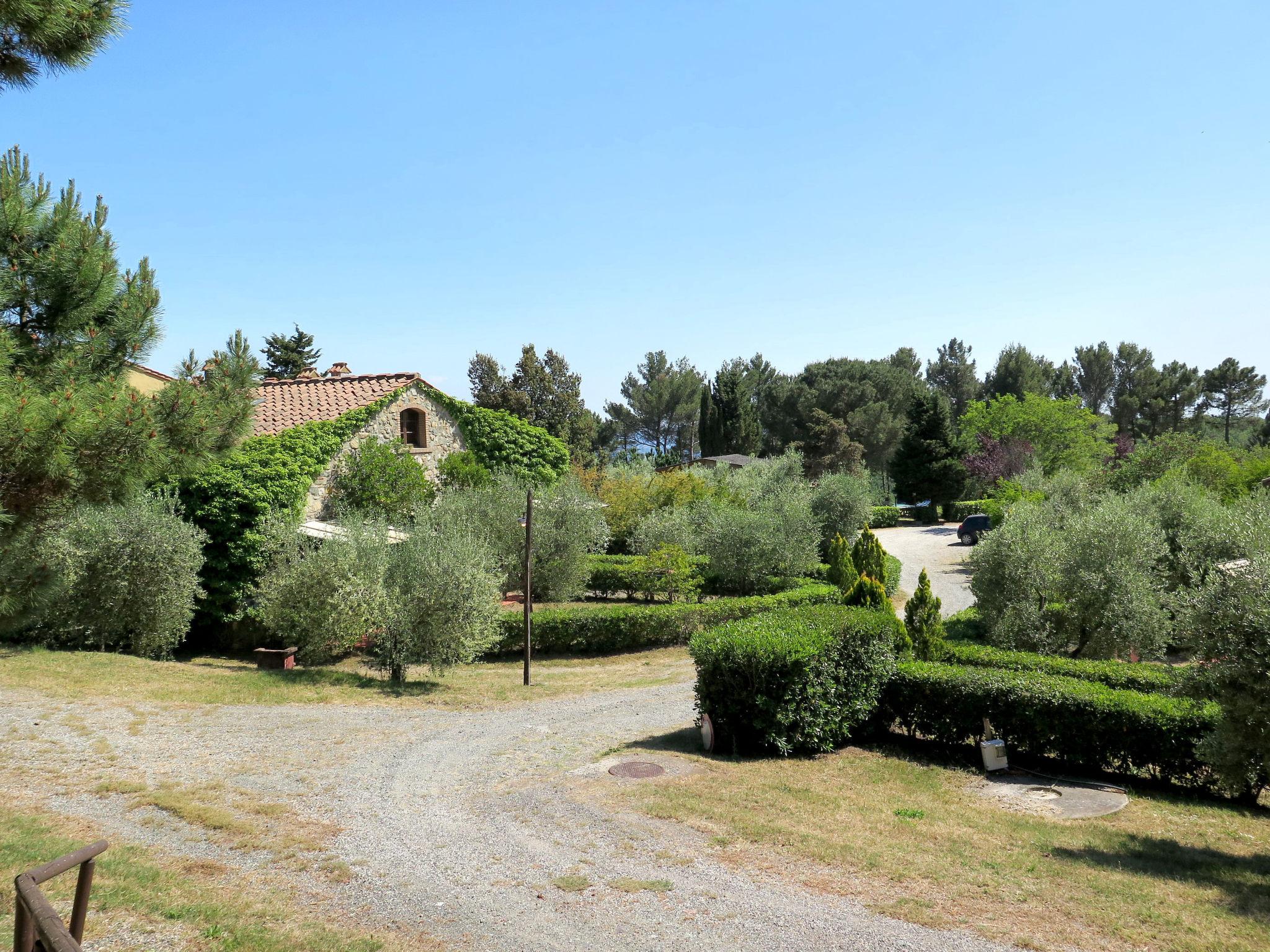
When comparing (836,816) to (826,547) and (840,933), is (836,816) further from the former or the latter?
(826,547)

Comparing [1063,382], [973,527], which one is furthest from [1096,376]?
[973,527]

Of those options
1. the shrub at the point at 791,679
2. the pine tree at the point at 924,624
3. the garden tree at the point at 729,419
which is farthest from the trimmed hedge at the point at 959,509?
the shrub at the point at 791,679

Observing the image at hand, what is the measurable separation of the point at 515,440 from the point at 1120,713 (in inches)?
882

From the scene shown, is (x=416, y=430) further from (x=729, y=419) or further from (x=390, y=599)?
(x=729, y=419)

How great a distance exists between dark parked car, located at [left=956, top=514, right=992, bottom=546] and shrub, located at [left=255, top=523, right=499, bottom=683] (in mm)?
28148

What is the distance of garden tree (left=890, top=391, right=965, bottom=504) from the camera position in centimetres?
5372

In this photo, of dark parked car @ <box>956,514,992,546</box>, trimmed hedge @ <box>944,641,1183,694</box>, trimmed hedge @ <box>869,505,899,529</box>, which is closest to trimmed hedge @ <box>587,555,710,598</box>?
trimmed hedge @ <box>944,641,1183,694</box>

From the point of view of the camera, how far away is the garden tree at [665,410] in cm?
8062

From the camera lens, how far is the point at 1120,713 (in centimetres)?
1023

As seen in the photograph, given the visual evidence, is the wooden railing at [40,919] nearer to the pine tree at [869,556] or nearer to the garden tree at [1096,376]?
the pine tree at [869,556]

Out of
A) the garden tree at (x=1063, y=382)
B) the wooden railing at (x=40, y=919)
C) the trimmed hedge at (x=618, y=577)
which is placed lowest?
the wooden railing at (x=40, y=919)

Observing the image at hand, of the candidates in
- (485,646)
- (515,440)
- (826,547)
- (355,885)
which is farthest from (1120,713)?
(826,547)

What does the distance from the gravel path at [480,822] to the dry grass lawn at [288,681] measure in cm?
78

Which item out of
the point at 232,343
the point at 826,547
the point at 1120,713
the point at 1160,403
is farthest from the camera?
the point at 1160,403
